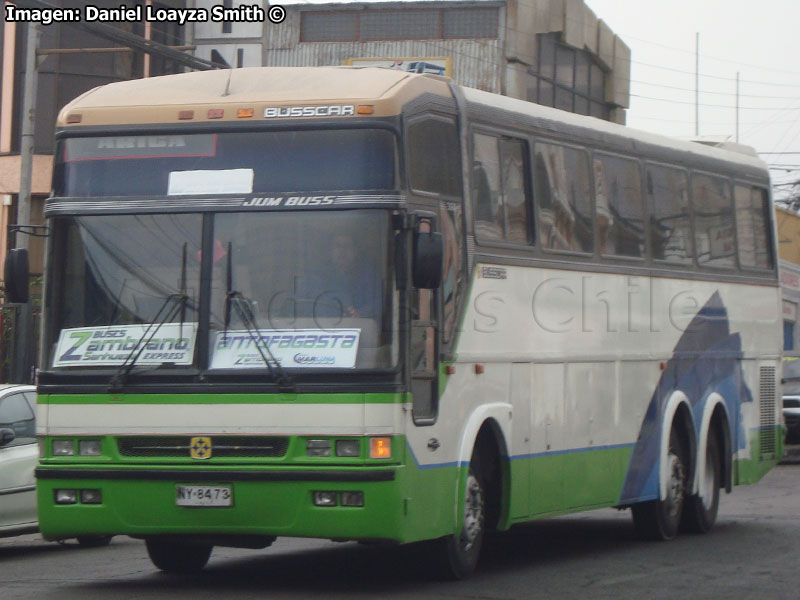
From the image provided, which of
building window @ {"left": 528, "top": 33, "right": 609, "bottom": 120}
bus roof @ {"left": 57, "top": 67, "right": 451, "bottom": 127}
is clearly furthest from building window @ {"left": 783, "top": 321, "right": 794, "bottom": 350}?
bus roof @ {"left": 57, "top": 67, "right": 451, "bottom": 127}

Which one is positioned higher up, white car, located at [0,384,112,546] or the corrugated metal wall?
the corrugated metal wall

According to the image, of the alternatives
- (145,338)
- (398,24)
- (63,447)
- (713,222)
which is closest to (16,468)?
(63,447)

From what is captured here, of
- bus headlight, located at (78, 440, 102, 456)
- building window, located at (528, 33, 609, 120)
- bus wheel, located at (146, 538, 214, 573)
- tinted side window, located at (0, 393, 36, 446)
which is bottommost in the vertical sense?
bus wheel, located at (146, 538, 214, 573)

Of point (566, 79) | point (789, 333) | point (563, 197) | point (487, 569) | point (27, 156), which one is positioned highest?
point (566, 79)

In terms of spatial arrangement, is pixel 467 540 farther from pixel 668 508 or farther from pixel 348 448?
pixel 668 508

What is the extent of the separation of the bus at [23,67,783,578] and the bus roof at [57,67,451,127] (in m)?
0.02

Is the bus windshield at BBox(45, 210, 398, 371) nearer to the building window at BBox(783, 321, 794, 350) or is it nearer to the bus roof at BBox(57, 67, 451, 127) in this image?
the bus roof at BBox(57, 67, 451, 127)

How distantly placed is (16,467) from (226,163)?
4.68 metres

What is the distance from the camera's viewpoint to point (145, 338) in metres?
9.55

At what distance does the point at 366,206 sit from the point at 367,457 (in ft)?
4.99

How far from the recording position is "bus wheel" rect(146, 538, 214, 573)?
10.9 meters

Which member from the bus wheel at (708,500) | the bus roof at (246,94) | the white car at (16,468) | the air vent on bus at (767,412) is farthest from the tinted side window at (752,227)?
the white car at (16,468)

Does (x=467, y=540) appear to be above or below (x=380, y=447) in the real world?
below

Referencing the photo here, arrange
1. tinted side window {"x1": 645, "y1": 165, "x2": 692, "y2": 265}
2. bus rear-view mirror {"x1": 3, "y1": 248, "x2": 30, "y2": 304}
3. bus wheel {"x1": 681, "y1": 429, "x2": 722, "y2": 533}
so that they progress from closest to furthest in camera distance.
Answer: bus rear-view mirror {"x1": 3, "y1": 248, "x2": 30, "y2": 304}, tinted side window {"x1": 645, "y1": 165, "x2": 692, "y2": 265}, bus wheel {"x1": 681, "y1": 429, "x2": 722, "y2": 533}
